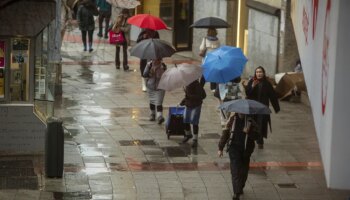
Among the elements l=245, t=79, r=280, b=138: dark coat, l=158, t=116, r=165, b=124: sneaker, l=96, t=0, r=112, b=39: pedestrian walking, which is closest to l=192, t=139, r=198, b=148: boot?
l=245, t=79, r=280, b=138: dark coat

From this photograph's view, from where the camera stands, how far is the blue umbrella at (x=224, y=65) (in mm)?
17312

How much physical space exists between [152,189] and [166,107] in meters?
7.59

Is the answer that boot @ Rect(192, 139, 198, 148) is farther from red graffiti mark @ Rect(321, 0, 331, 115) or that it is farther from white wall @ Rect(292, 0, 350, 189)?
red graffiti mark @ Rect(321, 0, 331, 115)

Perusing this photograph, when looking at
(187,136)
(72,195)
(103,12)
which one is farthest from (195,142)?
(103,12)

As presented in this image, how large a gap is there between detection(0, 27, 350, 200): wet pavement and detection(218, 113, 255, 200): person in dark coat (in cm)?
34

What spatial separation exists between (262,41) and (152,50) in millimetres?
7017

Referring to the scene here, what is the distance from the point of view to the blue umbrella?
682 inches

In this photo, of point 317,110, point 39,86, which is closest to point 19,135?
point 39,86

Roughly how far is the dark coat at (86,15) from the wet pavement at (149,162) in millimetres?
8585

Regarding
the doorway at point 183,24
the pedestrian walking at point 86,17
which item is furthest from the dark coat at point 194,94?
the doorway at point 183,24

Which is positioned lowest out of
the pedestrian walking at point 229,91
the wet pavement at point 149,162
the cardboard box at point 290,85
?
the wet pavement at point 149,162

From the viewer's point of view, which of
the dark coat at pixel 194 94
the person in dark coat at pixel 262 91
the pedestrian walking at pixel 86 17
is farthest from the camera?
the pedestrian walking at pixel 86 17

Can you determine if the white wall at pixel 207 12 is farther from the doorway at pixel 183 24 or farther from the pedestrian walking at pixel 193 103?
the pedestrian walking at pixel 193 103

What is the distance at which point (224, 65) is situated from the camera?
1734cm
